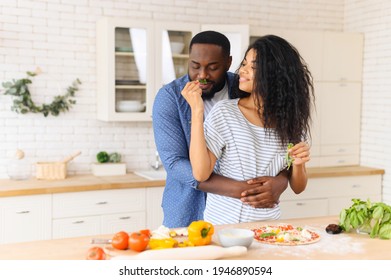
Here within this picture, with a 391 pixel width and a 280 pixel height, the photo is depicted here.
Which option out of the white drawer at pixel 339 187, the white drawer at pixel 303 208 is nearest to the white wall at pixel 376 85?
the white drawer at pixel 339 187

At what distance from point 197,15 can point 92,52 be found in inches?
43.4

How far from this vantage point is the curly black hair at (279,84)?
274 cm

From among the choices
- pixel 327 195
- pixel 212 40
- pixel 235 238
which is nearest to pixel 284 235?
pixel 235 238

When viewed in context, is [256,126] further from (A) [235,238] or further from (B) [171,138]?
(A) [235,238]

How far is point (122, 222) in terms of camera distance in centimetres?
476

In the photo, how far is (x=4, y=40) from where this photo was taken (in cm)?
481

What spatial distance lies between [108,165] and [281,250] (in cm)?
293

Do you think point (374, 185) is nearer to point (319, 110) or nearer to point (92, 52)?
point (319, 110)

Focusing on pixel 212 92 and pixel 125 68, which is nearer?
pixel 212 92

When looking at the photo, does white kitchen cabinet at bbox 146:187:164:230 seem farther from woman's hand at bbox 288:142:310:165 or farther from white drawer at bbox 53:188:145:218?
woman's hand at bbox 288:142:310:165

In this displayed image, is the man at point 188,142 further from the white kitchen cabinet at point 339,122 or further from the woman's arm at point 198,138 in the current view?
the white kitchen cabinet at point 339,122

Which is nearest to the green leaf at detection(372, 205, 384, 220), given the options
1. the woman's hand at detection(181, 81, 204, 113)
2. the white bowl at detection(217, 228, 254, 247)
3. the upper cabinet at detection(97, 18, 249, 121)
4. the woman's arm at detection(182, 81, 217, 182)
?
the white bowl at detection(217, 228, 254, 247)

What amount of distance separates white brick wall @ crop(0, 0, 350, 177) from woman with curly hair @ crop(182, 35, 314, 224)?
257 centimetres
